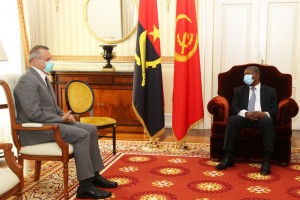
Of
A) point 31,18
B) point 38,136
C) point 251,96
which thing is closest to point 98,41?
point 31,18

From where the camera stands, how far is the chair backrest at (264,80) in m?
4.46

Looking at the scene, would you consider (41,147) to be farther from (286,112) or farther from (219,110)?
(286,112)

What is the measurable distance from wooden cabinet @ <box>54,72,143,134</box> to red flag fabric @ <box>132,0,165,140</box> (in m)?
1.00

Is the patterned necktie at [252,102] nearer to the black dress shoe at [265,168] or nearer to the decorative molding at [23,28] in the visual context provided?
the black dress shoe at [265,168]

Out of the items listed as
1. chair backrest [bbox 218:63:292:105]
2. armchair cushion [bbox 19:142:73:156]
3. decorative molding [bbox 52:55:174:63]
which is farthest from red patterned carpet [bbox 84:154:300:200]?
decorative molding [bbox 52:55:174:63]

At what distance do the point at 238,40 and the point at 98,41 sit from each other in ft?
7.39

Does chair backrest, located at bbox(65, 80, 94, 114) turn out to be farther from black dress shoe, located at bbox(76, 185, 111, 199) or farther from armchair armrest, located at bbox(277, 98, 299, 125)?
armchair armrest, located at bbox(277, 98, 299, 125)

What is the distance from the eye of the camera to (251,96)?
13.9 ft

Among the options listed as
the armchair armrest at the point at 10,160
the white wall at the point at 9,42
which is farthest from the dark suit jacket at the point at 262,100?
the white wall at the point at 9,42

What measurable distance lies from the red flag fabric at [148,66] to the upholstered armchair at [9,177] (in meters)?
2.55

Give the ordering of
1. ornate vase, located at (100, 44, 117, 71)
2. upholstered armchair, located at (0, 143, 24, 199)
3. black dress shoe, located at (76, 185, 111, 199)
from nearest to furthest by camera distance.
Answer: upholstered armchair, located at (0, 143, 24, 199) < black dress shoe, located at (76, 185, 111, 199) < ornate vase, located at (100, 44, 117, 71)

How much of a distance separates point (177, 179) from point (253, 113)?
1.09m

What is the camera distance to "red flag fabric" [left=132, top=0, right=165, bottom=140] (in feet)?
15.4

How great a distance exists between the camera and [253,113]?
13.1ft
